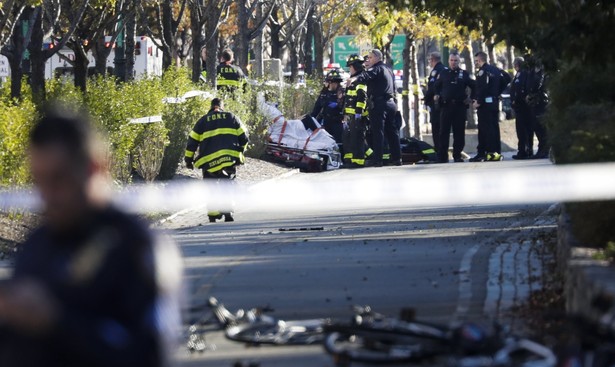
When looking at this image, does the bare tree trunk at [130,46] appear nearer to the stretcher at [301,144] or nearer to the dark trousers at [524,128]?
the stretcher at [301,144]

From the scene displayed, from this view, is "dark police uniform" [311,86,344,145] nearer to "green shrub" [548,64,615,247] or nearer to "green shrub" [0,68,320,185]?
"green shrub" [0,68,320,185]

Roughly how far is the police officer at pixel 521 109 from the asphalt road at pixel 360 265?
9613 millimetres

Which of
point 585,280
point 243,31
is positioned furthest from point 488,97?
point 585,280

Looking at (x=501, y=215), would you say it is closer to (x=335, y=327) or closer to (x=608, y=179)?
(x=608, y=179)

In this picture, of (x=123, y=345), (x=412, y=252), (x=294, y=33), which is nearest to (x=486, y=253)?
(x=412, y=252)

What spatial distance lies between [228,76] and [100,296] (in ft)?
86.9

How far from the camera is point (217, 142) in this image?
19.0m

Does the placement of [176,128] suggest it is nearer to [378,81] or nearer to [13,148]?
[378,81]

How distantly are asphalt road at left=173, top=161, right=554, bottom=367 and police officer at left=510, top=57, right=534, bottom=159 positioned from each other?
9.61 metres

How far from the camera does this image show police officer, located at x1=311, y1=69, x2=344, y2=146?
103 feet

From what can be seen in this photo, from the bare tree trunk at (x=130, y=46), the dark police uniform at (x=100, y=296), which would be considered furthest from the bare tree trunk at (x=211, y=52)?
the dark police uniform at (x=100, y=296)

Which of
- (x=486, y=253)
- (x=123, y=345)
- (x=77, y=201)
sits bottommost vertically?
(x=486, y=253)

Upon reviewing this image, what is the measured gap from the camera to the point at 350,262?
14016 millimetres

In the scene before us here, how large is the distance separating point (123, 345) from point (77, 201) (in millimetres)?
442
